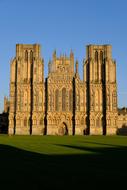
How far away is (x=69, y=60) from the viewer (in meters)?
91.8

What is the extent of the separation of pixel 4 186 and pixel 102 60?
81.8m

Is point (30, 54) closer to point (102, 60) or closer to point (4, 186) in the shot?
point (102, 60)

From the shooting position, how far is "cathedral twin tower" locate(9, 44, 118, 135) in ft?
290

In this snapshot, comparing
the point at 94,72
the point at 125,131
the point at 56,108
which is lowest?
the point at 125,131

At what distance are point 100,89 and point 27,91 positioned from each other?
61.0ft

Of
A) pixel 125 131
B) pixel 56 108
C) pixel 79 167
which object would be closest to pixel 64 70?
pixel 56 108

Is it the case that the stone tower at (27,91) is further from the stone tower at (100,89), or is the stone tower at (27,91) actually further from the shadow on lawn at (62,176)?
the shadow on lawn at (62,176)

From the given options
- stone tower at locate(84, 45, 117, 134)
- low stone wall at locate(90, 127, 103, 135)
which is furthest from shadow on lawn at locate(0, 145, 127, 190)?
stone tower at locate(84, 45, 117, 134)

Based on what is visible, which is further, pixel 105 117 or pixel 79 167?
pixel 105 117

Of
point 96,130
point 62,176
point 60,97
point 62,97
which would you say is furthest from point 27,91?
point 62,176

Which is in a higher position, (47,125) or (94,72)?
(94,72)

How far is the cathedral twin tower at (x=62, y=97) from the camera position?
88312mm

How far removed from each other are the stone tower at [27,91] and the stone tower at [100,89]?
1201cm

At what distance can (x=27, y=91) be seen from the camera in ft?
296
